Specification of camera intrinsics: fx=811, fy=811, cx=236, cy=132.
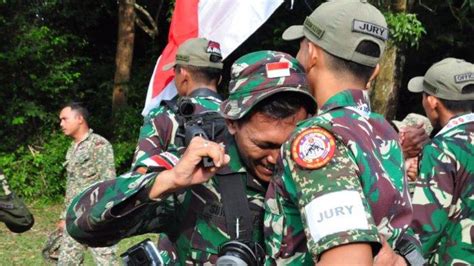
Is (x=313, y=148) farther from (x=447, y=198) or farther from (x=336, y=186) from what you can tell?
(x=447, y=198)

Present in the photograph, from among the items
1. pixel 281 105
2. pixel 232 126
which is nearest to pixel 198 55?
pixel 232 126

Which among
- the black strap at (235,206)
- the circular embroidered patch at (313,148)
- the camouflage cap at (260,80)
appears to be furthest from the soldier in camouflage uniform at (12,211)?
the circular embroidered patch at (313,148)

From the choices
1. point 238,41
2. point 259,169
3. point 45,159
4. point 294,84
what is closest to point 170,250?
point 259,169

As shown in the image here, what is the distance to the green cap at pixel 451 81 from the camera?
4.12 meters

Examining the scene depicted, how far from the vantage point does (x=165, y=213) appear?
2.77 m

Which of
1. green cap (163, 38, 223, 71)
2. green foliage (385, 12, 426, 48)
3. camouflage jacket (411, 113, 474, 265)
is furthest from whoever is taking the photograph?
green foliage (385, 12, 426, 48)

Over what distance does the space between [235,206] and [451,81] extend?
6.43 ft

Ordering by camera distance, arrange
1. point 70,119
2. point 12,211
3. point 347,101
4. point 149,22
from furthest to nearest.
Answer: point 149,22 → point 70,119 → point 12,211 → point 347,101

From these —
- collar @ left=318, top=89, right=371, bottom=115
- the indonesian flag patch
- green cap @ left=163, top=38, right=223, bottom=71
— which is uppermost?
the indonesian flag patch

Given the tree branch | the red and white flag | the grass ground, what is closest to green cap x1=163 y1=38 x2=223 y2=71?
the red and white flag

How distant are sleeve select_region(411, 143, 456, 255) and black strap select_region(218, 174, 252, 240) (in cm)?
148

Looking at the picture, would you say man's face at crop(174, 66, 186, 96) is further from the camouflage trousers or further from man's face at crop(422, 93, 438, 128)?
the camouflage trousers

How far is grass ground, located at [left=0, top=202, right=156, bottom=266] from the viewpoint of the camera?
394 inches

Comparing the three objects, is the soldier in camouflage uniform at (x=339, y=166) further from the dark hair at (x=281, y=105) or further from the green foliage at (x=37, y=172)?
the green foliage at (x=37, y=172)
